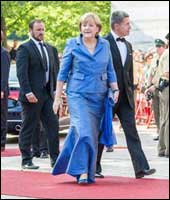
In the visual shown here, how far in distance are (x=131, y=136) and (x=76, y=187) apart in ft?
3.76

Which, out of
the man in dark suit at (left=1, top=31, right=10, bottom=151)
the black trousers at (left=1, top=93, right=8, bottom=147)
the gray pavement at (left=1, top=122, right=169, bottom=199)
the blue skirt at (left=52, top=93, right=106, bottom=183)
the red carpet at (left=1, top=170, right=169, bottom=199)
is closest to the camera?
the red carpet at (left=1, top=170, right=169, bottom=199)

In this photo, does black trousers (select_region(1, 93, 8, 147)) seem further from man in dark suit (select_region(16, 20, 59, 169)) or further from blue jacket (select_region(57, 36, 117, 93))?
blue jacket (select_region(57, 36, 117, 93))

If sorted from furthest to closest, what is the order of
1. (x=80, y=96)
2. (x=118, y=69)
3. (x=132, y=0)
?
(x=132, y=0) < (x=118, y=69) < (x=80, y=96)

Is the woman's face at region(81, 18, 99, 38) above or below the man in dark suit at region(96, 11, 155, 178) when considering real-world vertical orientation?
above

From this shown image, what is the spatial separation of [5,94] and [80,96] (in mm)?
4334

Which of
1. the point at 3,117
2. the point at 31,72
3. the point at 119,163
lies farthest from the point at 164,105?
the point at 3,117

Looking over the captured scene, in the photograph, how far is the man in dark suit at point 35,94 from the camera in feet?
30.8

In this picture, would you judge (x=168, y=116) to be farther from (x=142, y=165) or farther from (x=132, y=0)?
(x=132, y=0)

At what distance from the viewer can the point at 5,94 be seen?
40.0 feet

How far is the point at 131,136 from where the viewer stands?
8602mm

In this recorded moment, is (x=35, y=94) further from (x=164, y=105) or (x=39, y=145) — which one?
(x=164, y=105)

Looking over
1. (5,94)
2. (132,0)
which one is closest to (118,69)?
(5,94)

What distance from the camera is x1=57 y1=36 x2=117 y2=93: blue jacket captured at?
803 centimetres

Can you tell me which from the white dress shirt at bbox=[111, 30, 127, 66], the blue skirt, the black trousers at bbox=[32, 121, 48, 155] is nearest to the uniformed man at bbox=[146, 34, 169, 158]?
the black trousers at bbox=[32, 121, 48, 155]
